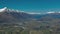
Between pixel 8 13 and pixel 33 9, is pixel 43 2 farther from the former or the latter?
pixel 8 13

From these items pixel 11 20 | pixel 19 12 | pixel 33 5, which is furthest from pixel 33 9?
pixel 11 20

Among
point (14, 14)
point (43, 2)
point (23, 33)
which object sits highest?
point (43, 2)

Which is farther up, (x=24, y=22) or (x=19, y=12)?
(x=19, y=12)

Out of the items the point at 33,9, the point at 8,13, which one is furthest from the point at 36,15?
the point at 8,13

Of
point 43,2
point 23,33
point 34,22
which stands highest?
point 43,2

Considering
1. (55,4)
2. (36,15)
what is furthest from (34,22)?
(55,4)

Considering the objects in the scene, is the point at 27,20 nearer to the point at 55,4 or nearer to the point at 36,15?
the point at 36,15

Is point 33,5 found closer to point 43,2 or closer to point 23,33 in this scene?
point 43,2

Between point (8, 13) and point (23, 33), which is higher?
point (8, 13)
